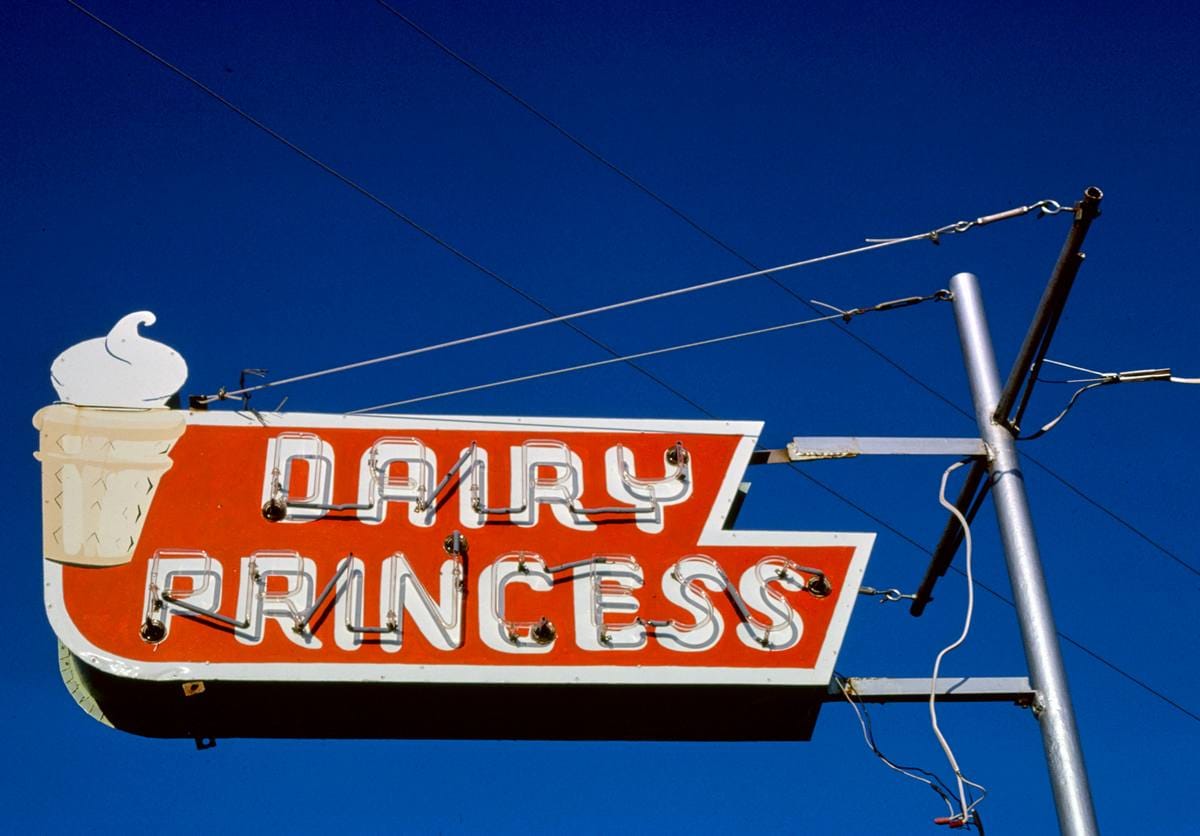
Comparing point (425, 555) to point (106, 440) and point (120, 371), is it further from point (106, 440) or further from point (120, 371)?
point (120, 371)

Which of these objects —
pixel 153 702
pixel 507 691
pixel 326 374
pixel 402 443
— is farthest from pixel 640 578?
pixel 153 702

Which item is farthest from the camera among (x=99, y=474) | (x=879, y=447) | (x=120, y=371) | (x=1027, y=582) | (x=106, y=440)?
(x=120, y=371)

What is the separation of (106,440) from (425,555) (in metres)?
2.03

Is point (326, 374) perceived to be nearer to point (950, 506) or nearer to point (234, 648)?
point (234, 648)

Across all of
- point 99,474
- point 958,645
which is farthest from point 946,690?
point 99,474

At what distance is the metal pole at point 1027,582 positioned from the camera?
5.53 metres

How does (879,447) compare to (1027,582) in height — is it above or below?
above

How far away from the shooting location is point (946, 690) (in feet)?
20.3

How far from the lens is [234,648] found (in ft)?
22.1

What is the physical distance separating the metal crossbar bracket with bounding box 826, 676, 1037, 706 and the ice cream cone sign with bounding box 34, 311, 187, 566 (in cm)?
403

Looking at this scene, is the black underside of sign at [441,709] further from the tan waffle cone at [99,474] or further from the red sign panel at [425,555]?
the tan waffle cone at [99,474]

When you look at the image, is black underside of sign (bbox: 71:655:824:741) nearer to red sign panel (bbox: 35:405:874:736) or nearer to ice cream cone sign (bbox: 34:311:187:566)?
red sign panel (bbox: 35:405:874:736)

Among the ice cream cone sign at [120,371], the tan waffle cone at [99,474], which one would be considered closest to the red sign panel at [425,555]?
the tan waffle cone at [99,474]

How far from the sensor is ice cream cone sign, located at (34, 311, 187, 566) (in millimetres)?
7168
